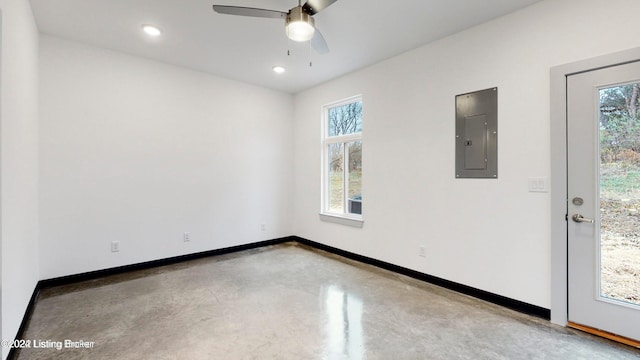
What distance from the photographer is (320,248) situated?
4.68 meters

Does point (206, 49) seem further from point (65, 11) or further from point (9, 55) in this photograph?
point (9, 55)

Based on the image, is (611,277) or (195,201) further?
(195,201)

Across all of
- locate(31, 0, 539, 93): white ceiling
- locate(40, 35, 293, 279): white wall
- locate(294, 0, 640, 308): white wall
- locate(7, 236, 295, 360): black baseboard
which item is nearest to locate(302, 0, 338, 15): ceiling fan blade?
locate(31, 0, 539, 93): white ceiling

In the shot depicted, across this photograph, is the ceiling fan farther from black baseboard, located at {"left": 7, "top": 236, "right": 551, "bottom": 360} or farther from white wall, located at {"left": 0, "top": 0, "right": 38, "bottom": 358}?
black baseboard, located at {"left": 7, "top": 236, "right": 551, "bottom": 360}

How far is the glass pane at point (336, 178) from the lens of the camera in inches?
177

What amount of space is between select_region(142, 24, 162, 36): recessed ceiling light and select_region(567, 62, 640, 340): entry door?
382 cm

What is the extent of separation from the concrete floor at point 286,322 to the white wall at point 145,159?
575 mm

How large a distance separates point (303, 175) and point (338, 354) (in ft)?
11.0

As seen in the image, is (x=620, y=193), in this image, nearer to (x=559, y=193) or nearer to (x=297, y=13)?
(x=559, y=193)

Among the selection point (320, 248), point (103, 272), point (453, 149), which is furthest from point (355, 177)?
point (103, 272)

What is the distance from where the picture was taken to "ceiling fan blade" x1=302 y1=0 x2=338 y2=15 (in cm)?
199

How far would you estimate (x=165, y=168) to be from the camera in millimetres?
3844

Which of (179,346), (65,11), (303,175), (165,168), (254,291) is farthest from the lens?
(303,175)

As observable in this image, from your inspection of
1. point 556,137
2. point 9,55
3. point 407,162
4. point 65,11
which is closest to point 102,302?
point 9,55
